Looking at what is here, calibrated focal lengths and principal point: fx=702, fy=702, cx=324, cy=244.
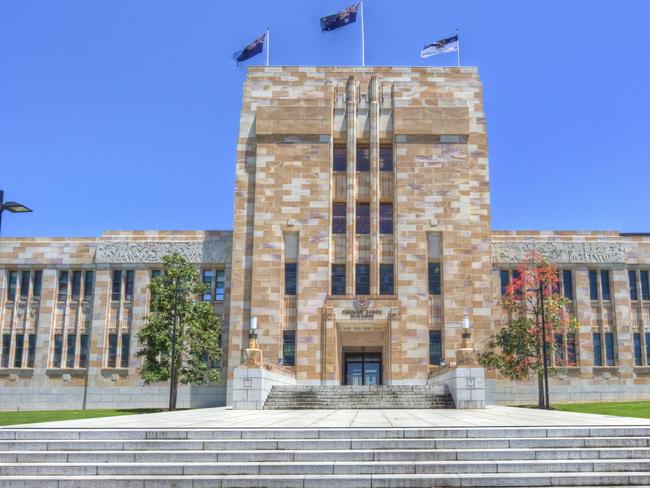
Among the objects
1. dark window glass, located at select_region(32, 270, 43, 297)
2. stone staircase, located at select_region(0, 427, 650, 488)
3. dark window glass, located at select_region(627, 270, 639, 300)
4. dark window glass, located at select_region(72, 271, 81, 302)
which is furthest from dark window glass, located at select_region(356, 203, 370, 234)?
stone staircase, located at select_region(0, 427, 650, 488)

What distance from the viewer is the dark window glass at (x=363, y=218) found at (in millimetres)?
40938

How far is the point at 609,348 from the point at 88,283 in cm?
3249

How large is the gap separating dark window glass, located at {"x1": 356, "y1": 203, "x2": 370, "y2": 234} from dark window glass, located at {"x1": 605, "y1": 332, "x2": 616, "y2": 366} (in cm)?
1605

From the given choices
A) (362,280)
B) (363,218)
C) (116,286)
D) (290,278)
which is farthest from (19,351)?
(363,218)

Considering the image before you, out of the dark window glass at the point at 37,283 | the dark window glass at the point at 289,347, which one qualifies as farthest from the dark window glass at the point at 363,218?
the dark window glass at the point at 37,283

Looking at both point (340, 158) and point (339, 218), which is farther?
point (340, 158)

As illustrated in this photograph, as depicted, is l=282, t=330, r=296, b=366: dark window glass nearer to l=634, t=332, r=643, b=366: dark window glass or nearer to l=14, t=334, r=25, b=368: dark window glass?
l=14, t=334, r=25, b=368: dark window glass

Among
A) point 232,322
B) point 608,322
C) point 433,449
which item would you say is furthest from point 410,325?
point 433,449

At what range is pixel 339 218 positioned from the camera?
41.1 metres

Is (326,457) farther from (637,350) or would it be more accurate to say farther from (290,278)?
(637,350)

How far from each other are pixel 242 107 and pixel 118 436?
31.1 m

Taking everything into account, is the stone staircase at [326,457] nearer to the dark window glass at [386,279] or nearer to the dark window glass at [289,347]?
Result: the dark window glass at [289,347]

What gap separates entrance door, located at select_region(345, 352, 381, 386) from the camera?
4206cm

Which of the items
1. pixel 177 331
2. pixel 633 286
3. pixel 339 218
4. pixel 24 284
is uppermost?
pixel 339 218
